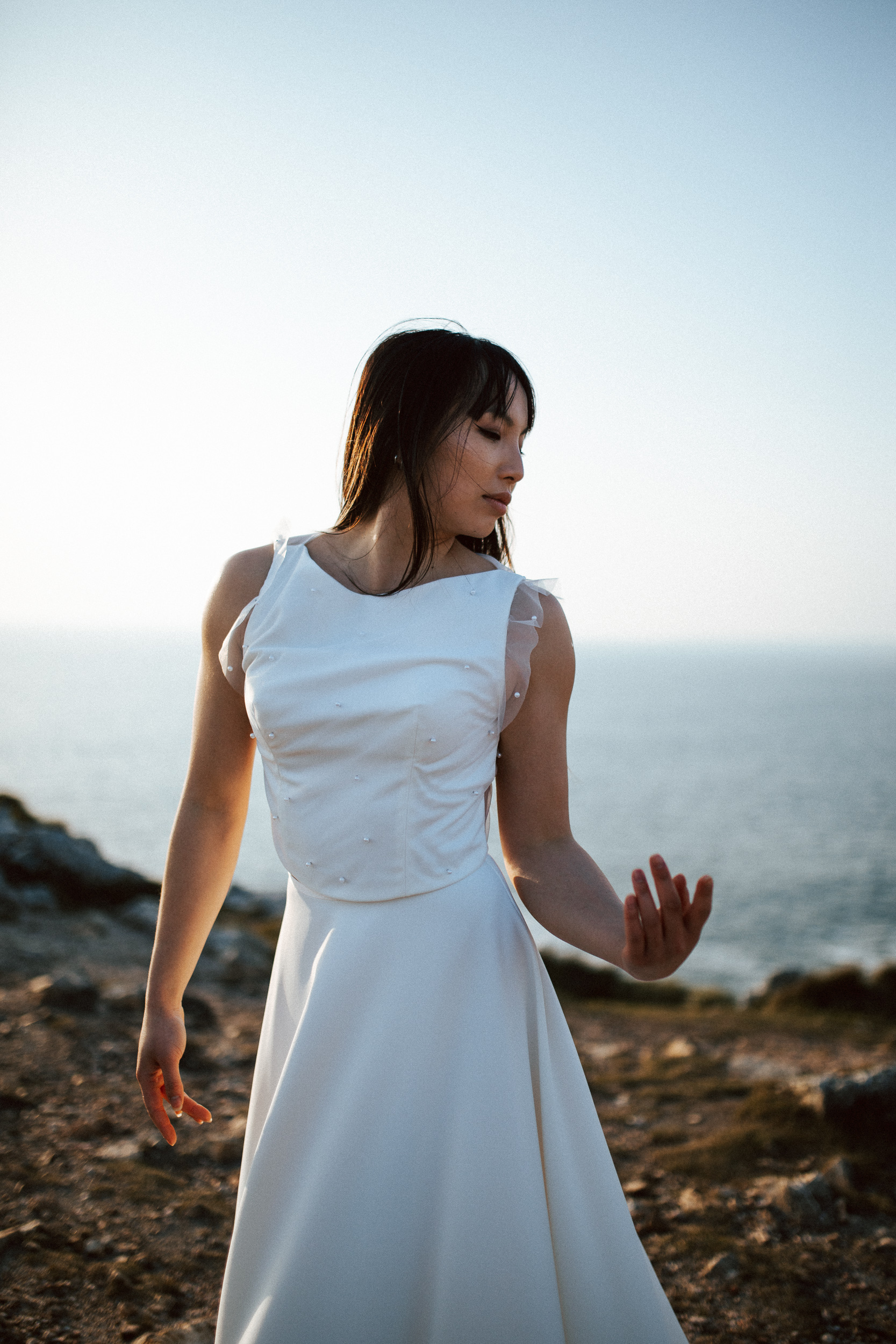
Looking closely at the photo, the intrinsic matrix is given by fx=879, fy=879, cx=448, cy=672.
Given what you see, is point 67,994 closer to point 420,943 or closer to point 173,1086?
point 173,1086

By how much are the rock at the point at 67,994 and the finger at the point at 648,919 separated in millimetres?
3857

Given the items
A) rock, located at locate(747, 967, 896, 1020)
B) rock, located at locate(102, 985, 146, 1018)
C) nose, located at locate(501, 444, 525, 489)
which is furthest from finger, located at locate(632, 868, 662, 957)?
rock, located at locate(747, 967, 896, 1020)

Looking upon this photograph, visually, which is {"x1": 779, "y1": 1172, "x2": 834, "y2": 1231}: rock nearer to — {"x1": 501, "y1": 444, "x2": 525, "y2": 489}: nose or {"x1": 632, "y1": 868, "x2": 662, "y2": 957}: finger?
{"x1": 632, "y1": 868, "x2": 662, "y2": 957}: finger

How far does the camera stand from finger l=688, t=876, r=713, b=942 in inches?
47.5

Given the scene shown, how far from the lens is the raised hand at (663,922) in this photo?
124cm

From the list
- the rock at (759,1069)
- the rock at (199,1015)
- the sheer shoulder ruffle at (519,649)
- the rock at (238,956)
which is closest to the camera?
the sheer shoulder ruffle at (519,649)

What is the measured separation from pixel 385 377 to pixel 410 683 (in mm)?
666

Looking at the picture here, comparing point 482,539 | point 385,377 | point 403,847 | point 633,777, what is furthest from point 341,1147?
point 633,777

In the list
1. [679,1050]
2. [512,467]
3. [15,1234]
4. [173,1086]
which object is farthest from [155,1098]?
[679,1050]

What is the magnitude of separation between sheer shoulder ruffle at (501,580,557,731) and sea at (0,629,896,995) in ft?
1.08

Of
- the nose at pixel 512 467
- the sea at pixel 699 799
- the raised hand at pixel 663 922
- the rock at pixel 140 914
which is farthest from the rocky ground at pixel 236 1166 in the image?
the nose at pixel 512 467

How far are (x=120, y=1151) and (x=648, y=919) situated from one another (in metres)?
2.77

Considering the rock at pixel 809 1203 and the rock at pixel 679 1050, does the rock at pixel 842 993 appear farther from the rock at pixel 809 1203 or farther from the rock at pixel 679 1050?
the rock at pixel 809 1203

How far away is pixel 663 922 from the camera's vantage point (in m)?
1.27
